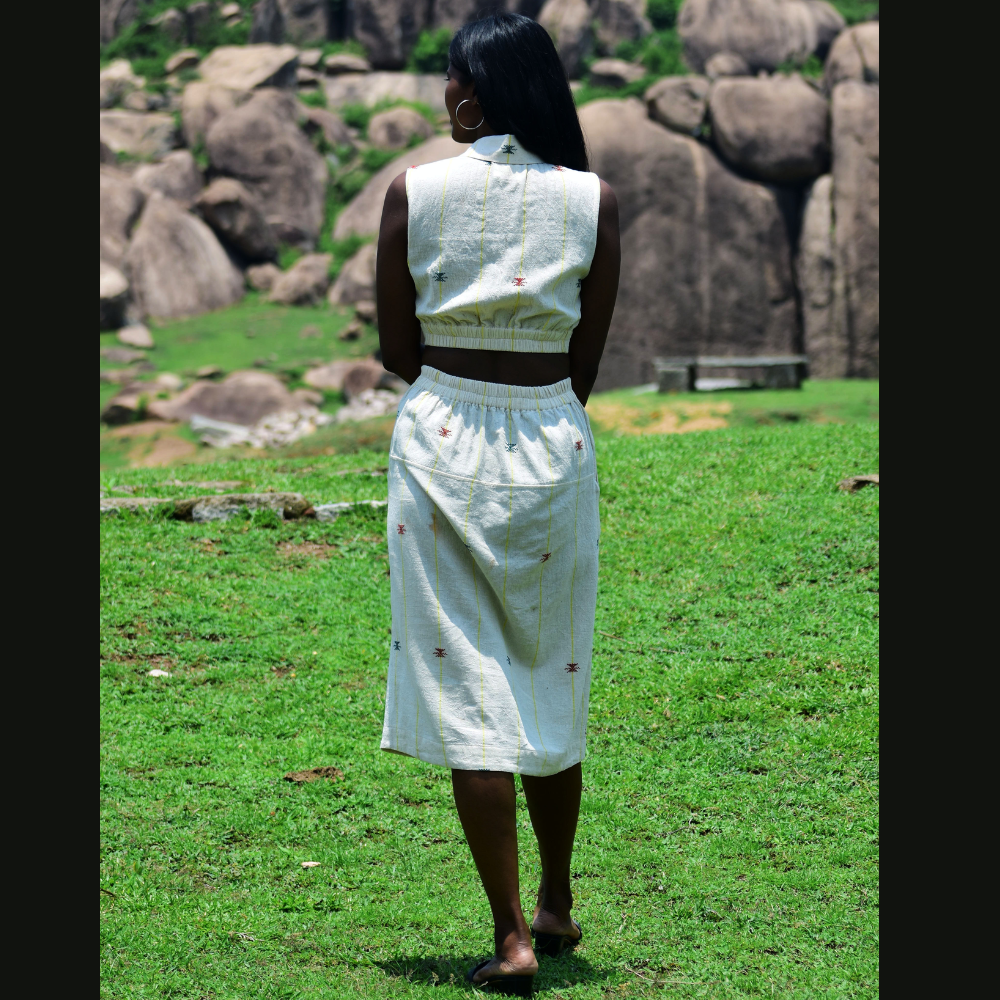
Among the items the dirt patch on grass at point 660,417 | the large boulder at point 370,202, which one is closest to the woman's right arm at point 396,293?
the dirt patch on grass at point 660,417

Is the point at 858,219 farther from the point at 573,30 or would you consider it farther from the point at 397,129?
the point at 397,129

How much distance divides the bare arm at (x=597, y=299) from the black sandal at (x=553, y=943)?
1535 millimetres

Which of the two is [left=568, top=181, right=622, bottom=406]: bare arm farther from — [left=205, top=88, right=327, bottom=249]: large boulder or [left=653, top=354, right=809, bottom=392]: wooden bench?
[left=205, top=88, right=327, bottom=249]: large boulder

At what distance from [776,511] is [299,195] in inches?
856

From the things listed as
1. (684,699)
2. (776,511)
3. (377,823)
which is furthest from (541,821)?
(776,511)

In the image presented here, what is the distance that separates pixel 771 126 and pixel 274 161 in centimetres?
1120

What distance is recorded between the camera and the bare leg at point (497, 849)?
10.3 feet

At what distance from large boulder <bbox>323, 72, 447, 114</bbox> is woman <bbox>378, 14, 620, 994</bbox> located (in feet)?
92.2

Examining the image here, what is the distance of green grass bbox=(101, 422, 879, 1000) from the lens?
3453 millimetres

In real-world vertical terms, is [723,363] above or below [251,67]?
below

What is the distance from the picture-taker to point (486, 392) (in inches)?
129

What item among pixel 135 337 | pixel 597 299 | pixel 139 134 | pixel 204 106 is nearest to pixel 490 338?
pixel 597 299

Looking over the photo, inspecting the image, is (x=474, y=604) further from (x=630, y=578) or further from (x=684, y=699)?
(x=630, y=578)

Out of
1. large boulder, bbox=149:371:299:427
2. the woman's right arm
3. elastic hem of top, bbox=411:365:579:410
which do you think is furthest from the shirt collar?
large boulder, bbox=149:371:299:427
